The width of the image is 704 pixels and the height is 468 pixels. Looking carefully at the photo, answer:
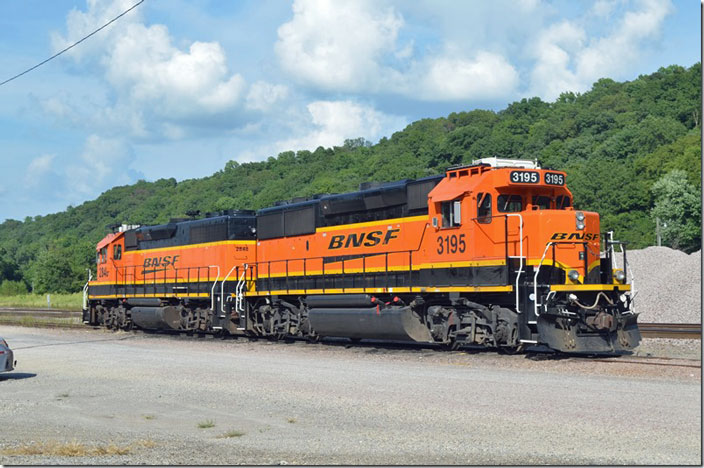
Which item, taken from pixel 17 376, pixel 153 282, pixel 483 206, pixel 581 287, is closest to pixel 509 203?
→ pixel 483 206

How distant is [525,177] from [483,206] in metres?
1.01

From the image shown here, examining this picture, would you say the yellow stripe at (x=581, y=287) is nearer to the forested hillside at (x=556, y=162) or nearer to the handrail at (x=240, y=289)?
the handrail at (x=240, y=289)

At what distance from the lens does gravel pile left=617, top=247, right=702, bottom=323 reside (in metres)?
24.3

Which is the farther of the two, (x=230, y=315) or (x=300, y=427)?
(x=230, y=315)

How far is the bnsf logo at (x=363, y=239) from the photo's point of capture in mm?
18328

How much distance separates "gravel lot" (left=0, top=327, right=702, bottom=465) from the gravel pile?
434 inches

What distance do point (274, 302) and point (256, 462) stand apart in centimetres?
1439

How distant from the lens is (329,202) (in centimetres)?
2003

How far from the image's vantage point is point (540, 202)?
53.0ft

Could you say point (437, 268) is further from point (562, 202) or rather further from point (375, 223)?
point (562, 202)

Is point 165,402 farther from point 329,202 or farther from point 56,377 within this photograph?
point 329,202

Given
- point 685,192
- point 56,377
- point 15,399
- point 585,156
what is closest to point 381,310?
point 56,377

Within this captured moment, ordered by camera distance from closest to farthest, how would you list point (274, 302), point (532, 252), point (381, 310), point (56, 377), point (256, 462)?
point (256, 462), point (56, 377), point (532, 252), point (381, 310), point (274, 302)

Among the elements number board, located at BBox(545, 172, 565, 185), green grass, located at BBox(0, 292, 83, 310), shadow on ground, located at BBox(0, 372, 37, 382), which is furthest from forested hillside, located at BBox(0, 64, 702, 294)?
shadow on ground, located at BBox(0, 372, 37, 382)
